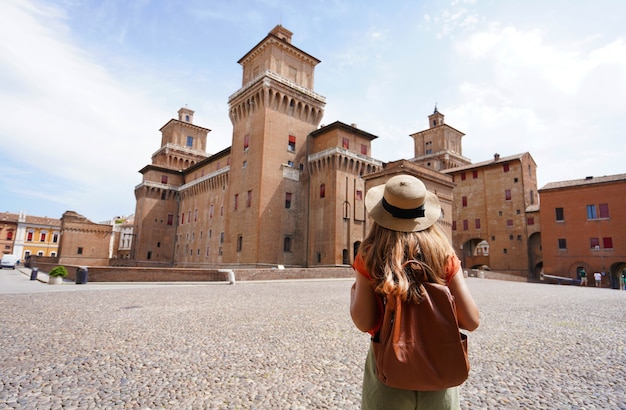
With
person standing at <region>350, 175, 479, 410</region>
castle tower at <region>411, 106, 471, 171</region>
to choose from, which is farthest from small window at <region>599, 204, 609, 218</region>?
person standing at <region>350, 175, 479, 410</region>

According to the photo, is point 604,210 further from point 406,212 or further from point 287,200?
point 406,212

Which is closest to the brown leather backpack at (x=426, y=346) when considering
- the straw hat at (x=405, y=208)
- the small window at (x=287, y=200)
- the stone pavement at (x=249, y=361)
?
the straw hat at (x=405, y=208)

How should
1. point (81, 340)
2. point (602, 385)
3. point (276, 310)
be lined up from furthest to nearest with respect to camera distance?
point (276, 310), point (81, 340), point (602, 385)

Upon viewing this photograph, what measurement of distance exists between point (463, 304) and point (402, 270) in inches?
14.0

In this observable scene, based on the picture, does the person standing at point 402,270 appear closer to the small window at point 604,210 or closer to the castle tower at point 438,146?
the small window at point 604,210

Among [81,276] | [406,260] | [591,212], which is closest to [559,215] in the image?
[591,212]

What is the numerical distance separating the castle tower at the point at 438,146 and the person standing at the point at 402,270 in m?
55.8

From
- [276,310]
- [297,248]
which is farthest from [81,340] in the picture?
[297,248]

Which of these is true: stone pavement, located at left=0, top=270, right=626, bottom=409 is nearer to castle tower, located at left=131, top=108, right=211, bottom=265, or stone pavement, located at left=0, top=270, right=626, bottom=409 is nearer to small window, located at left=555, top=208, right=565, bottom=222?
small window, located at left=555, top=208, right=565, bottom=222

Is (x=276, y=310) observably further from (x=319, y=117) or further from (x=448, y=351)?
(x=319, y=117)

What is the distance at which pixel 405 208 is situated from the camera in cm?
180

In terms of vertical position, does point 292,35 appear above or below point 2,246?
above

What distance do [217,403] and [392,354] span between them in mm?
2661

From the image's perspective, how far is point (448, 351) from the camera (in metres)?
1.56
